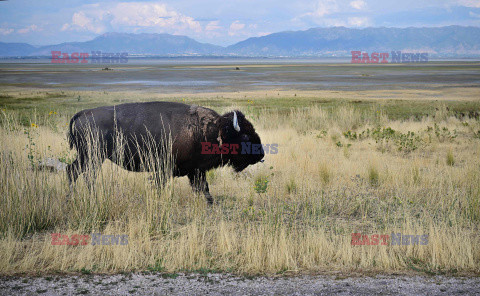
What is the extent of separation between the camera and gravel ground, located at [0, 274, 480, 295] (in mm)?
4215

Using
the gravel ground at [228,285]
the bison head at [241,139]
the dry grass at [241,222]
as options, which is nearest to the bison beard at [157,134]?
the bison head at [241,139]

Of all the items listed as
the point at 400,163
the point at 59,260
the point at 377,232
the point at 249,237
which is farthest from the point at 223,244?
the point at 400,163

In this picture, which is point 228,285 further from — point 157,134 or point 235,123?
point 157,134

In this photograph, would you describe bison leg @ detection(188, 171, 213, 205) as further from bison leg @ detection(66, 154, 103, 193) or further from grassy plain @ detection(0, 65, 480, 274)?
bison leg @ detection(66, 154, 103, 193)

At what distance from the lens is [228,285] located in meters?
4.40

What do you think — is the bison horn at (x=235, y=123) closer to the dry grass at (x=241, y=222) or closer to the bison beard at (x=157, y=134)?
the bison beard at (x=157, y=134)

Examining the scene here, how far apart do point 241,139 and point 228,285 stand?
133 inches

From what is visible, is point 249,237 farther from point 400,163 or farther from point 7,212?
point 400,163

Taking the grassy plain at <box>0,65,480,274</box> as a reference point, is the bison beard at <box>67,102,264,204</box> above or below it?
above

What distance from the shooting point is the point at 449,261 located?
5031mm

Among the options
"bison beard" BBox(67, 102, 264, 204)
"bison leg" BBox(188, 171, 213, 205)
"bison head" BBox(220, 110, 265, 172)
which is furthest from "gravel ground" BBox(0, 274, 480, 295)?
"bison head" BBox(220, 110, 265, 172)

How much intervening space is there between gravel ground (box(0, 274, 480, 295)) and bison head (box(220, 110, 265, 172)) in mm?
3068

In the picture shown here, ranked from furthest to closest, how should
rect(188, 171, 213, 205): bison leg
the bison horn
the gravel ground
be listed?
1. rect(188, 171, 213, 205): bison leg
2. the bison horn
3. the gravel ground

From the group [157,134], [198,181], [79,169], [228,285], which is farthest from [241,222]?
[79,169]
